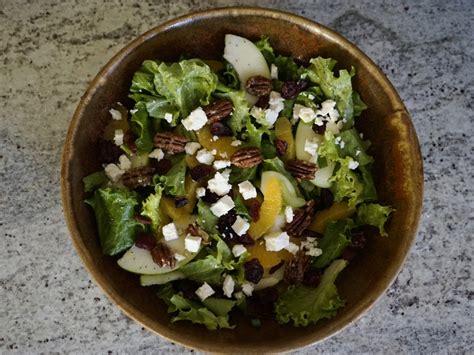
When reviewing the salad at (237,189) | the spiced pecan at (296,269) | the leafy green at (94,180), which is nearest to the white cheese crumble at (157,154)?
the salad at (237,189)

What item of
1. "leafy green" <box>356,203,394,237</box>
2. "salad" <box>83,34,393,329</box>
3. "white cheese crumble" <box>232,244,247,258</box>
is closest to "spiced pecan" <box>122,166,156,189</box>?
"salad" <box>83,34,393,329</box>

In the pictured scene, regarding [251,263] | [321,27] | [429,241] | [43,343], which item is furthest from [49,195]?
[429,241]

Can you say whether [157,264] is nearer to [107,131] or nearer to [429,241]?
[107,131]

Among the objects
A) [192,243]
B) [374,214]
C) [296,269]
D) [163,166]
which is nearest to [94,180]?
[163,166]

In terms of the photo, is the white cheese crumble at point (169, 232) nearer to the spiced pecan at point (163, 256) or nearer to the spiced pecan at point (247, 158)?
the spiced pecan at point (163, 256)

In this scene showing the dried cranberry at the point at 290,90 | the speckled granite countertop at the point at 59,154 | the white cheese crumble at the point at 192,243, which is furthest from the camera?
the speckled granite countertop at the point at 59,154

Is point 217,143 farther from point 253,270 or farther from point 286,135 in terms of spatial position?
point 253,270

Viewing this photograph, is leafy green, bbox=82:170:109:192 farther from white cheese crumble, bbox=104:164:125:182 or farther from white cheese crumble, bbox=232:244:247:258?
white cheese crumble, bbox=232:244:247:258
